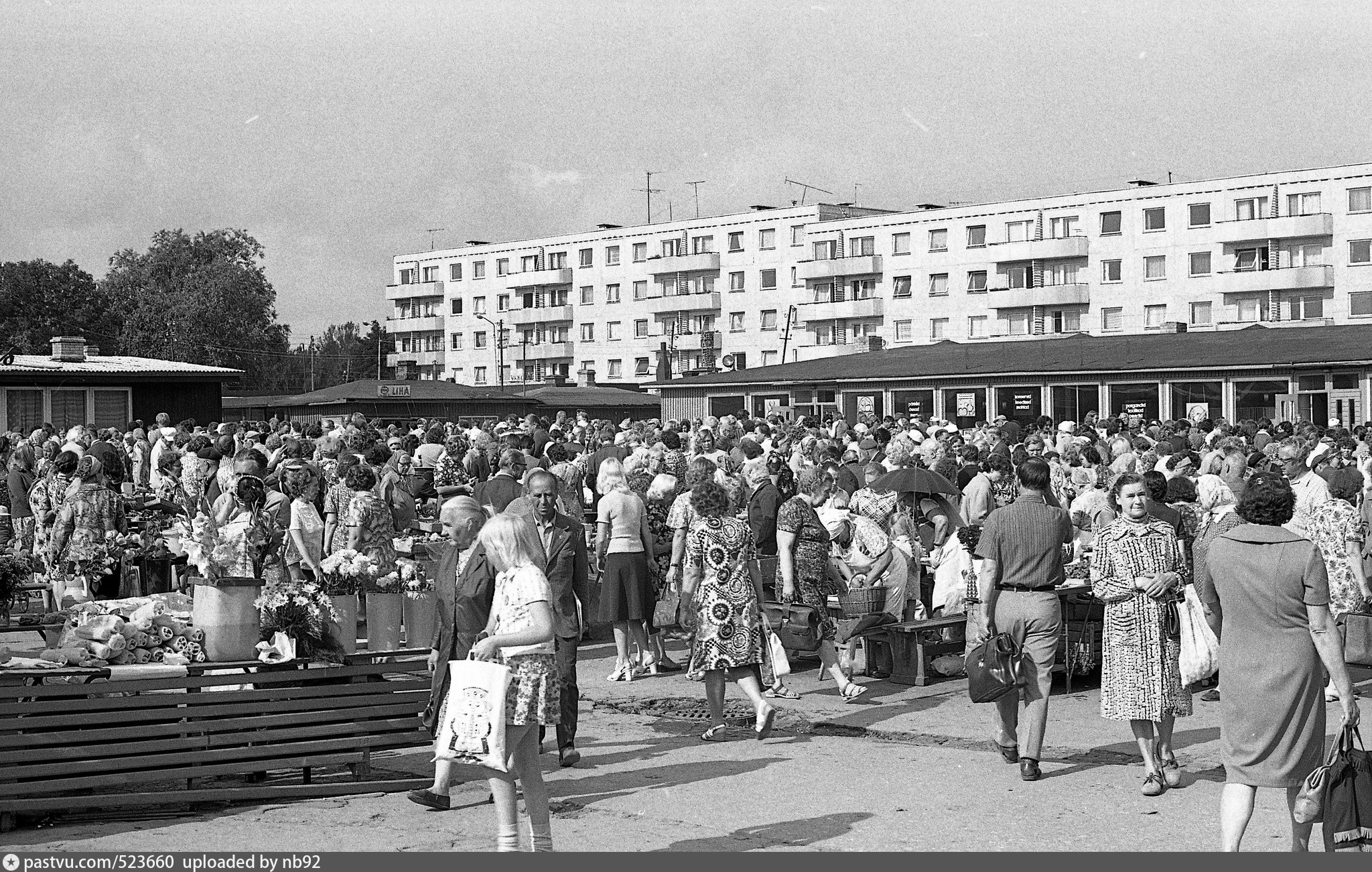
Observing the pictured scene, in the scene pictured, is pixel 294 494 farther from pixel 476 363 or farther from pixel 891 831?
pixel 476 363

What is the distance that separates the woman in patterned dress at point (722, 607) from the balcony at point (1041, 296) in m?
62.0

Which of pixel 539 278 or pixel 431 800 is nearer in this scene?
pixel 431 800

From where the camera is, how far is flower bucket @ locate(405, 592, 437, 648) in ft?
28.7

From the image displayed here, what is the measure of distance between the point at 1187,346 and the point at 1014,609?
124 feet

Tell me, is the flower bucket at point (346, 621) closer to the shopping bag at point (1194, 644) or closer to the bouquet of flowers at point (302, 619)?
the bouquet of flowers at point (302, 619)

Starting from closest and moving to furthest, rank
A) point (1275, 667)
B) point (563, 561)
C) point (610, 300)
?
point (1275, 667) → point (563, 561) → point (610, 300)

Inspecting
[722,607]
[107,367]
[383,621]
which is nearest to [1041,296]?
[107,367]

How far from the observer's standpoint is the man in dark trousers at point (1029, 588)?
812 centimetres

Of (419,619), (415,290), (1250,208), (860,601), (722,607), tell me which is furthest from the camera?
(415,290)

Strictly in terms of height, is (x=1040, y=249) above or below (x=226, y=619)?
above

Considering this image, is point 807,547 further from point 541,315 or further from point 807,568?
point 541,315

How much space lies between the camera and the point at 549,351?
93.8m

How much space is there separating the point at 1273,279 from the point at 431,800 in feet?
202

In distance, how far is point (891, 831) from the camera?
7031 mm
